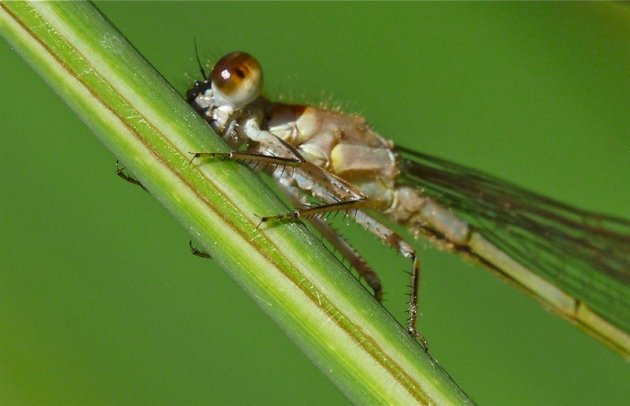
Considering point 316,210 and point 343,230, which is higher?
point 343,230

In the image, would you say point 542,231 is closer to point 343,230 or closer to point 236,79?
point 343,230

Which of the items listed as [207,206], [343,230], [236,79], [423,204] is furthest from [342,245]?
[207,206]

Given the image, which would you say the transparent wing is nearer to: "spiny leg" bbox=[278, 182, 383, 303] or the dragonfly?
the dragonfly

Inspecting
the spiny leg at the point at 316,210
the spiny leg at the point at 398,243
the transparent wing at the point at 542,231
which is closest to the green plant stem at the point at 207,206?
the spiny leg at the point at 316,210

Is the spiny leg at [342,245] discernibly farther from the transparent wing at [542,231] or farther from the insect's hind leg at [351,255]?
the transparent wing at [542,231]

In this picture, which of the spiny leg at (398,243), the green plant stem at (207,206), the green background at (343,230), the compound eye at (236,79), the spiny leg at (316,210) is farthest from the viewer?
the compound eye at (236,79)

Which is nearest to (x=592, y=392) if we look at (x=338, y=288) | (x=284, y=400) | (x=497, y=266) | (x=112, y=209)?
(x=497, y=266)
